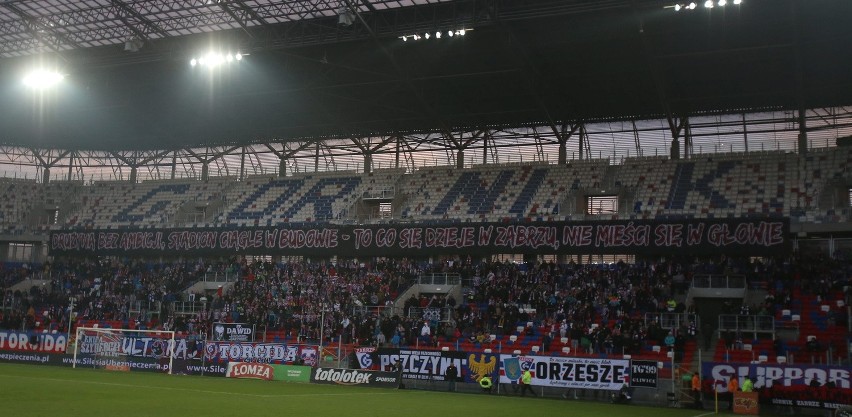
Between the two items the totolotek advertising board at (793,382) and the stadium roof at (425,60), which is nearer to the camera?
the totolotek advertising board at (793,382)

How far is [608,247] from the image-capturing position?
4322 centimetres

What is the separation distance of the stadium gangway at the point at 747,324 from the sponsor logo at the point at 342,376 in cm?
1573

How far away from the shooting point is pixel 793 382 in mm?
28500

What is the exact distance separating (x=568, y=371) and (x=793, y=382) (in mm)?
8173

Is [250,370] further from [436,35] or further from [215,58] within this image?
[436,35]

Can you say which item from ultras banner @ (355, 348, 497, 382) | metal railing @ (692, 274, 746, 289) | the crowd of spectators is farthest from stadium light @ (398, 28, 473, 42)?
metal railing @ (692, 274, 746, 289)

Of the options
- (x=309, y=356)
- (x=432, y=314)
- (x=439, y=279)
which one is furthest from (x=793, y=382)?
(x=439, y=279)

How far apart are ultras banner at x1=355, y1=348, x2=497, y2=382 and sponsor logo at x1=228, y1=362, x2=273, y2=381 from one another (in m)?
4.79

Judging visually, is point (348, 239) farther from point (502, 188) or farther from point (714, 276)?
point (714, 276)

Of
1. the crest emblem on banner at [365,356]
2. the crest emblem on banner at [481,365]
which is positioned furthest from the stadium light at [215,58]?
the crest emblem on banner at [481,365]

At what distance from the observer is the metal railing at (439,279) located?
45.5 metres

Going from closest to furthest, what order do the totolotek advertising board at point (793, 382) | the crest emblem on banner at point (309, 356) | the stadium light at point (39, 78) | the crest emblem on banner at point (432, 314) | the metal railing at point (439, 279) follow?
the totolotek advertising board at point (793, 382) → the crest emblem on banner at point (309, 356) → the crest emblem on banner at point (432, 314) → the metal railing at point (439, 279) → the stadium light at point (39, 78)

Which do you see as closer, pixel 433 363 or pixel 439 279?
pixel 433 363

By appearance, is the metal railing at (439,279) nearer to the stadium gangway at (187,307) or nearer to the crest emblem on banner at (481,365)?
the crest emblem on banner at (481,365)
